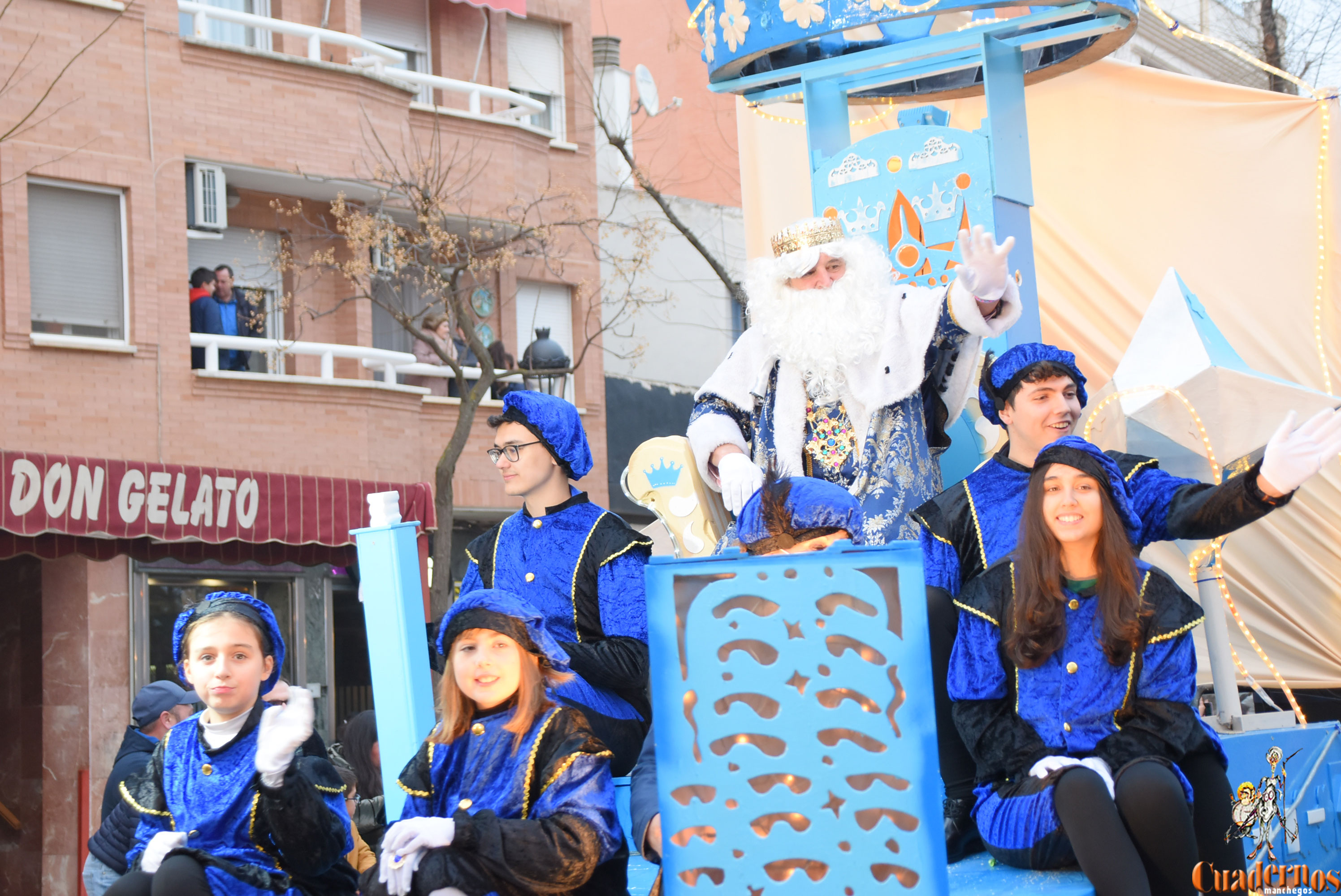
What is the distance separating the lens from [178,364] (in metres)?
13.1

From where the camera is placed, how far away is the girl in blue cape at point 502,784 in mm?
3094

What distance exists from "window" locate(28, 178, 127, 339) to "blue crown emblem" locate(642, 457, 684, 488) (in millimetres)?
9342

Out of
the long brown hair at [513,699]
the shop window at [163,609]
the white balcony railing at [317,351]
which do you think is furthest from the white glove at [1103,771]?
the white balcony railing at [317,351]

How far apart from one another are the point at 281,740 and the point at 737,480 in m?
1.60

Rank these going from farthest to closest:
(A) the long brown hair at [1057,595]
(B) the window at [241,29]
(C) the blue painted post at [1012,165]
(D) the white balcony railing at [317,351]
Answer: (B) the window at [241,29] → (D) the white balcony railing at [317,351] → (C) the blue painted post at [1012,165] → (A) the long brown hair at [1057,595]

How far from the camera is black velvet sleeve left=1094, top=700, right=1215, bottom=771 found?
3.37 meters

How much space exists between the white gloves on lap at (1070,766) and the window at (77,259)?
1119 centimetres

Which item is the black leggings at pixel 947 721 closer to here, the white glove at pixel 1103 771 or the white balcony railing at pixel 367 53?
the white glove at pixel 1103 771

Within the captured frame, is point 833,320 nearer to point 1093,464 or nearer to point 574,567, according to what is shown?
point 574,567

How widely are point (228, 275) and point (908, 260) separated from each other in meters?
9.60

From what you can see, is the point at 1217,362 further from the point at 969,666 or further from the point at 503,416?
the point at 503,416

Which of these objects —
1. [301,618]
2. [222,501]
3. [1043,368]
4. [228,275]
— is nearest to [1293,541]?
[1043,368]

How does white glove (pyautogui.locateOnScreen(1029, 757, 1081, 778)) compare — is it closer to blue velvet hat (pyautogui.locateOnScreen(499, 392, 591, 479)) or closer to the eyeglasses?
blue velvet hat (pyautogui.locateOnScreen(499, 392, 591, 479))

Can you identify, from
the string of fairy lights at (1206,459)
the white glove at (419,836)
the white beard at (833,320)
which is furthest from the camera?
the string of fairy lights at (1206,459)
